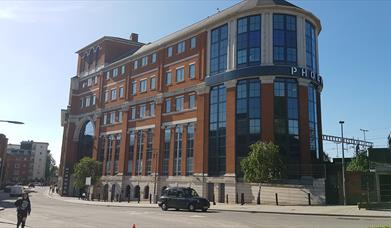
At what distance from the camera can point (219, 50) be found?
5034cm

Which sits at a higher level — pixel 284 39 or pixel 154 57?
pixel 154 57

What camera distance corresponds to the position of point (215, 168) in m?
47.9

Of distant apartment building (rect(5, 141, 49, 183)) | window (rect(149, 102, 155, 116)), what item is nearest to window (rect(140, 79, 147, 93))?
window (rect(149, 102, 155, 116))

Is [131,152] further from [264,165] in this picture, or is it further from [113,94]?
[264,165]

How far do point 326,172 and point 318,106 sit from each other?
9048mm

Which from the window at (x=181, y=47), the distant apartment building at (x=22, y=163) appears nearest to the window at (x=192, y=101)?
the window at (x=181, y=47)

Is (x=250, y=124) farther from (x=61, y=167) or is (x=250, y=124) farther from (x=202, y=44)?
(x=61, y=167)

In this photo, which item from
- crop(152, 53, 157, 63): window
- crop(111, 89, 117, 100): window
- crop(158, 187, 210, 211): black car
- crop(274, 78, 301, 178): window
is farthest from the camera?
crop(111, 89, 117, 100): window

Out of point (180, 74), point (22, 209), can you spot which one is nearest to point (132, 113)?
point (180, 74)

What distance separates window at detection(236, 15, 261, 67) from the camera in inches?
1832

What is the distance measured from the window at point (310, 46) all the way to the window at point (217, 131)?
10.8 meters

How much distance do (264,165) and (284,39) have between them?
16.2 m

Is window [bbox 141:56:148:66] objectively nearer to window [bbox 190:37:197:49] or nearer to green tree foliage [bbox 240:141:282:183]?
window [bbox 190:37:197:49]

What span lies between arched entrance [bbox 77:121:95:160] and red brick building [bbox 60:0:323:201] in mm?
8420
